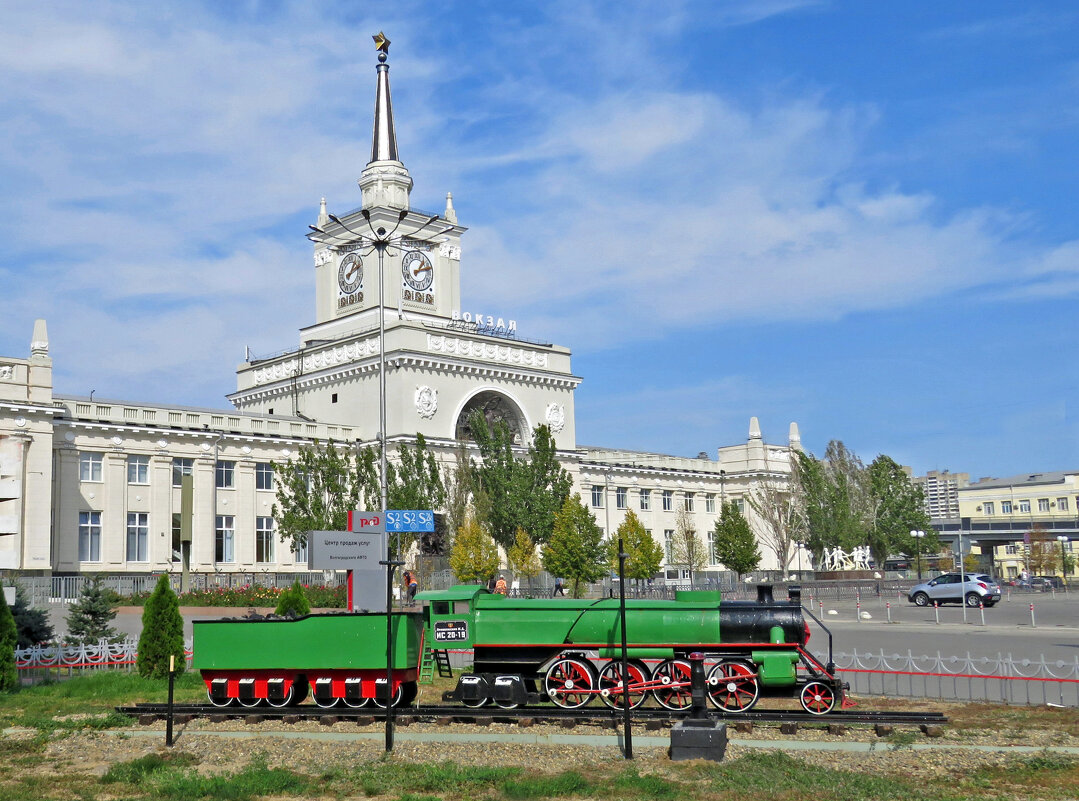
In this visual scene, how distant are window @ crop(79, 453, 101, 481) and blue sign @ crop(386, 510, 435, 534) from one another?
2714cm

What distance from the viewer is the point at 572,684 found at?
2119 cm

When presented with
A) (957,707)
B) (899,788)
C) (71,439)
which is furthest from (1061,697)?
(71,439)

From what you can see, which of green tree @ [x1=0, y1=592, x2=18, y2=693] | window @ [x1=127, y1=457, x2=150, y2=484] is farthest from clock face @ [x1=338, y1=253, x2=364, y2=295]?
green tree @ [x1=0, y1=592, x2=18, y2=693]

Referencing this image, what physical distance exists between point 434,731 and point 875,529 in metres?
74.0

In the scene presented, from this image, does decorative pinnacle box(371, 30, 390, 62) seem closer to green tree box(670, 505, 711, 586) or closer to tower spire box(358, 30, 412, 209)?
tower spire box(358, 30, 412, 209)

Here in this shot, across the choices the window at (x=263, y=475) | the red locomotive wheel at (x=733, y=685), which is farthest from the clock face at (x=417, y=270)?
the red locomotive wheel at (x=733, y=685)

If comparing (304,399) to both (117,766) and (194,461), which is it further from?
(117,766)

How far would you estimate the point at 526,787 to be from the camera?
582 inches

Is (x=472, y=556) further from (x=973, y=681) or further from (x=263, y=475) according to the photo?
(x=973, y=681)

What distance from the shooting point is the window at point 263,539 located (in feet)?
214

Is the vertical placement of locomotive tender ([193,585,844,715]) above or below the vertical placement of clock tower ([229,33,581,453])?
below

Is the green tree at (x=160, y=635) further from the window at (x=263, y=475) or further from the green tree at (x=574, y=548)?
the window at (x=263, y=475)

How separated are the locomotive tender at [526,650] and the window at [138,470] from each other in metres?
41.2

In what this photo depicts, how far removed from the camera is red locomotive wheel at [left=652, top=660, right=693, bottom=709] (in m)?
20.8
